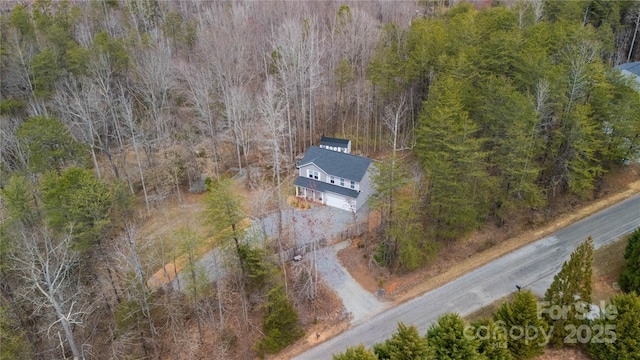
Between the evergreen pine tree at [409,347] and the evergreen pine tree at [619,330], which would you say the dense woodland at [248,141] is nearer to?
the evergreen pine tree at [409,347]

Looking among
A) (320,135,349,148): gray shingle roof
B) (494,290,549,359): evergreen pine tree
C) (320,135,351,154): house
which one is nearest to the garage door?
(320,135,351,154): house

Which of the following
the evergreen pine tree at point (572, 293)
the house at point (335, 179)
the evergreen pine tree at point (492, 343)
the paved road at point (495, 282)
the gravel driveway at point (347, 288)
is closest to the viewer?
the evergreen pine tree at point (492, 343)

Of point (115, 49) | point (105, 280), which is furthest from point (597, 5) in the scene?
point (105, 280)

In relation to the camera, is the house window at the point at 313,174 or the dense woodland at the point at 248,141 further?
the house window at the point at 313,174

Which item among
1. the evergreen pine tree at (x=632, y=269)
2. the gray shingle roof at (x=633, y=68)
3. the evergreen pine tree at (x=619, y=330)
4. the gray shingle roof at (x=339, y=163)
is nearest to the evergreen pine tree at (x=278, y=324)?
the gray shingle roof at (x=339, y=163)

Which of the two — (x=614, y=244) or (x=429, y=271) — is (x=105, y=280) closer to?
(x=429, y=271)

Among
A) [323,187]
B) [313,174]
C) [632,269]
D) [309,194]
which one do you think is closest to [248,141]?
[313,174]
